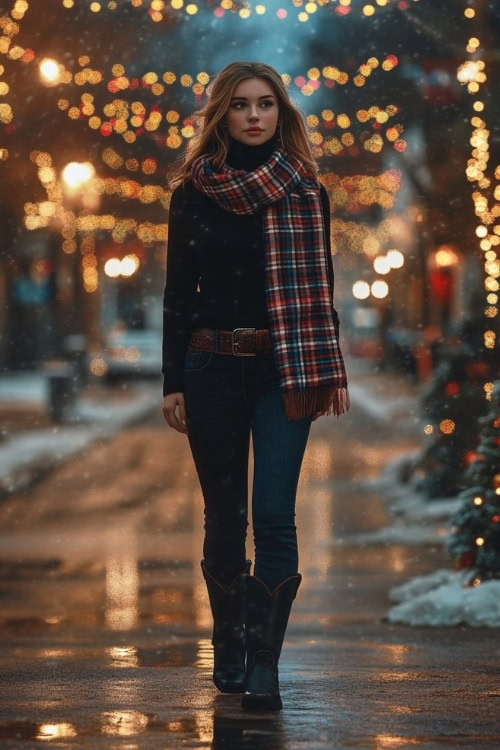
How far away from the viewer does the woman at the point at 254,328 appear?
3951mm

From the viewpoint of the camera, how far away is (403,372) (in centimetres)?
4600

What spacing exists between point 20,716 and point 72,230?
30.7 m

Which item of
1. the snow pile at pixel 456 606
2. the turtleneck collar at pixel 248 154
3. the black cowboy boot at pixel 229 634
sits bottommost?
the snow pile at pixel 456 606

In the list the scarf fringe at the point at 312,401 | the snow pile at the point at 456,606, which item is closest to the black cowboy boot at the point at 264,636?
the scarf fringe at the point at 312,401

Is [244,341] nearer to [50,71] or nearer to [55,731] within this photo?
[55,731]

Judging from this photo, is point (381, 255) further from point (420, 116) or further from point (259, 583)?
point (259, 583)

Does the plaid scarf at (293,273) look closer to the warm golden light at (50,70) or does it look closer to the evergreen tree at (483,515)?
the evergreen tree at (483,515)

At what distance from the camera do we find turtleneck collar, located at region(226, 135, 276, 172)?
410 centimetres

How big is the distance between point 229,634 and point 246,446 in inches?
20.9

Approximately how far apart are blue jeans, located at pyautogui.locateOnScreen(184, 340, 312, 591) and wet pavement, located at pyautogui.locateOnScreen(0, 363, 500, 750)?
45 cm

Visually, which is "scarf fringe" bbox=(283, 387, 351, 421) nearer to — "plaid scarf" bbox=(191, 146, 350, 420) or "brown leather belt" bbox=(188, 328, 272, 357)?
"plaid scarf" bbox=(191, 146, 350, 420)

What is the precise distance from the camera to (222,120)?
413cm

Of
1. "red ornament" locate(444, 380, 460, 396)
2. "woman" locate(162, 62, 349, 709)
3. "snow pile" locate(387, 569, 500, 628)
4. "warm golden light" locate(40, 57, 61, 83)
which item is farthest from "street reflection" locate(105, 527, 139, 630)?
"warm golden light" locate(40, 57, 61, 83)

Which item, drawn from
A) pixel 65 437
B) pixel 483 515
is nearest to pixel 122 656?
pixel 483 515
